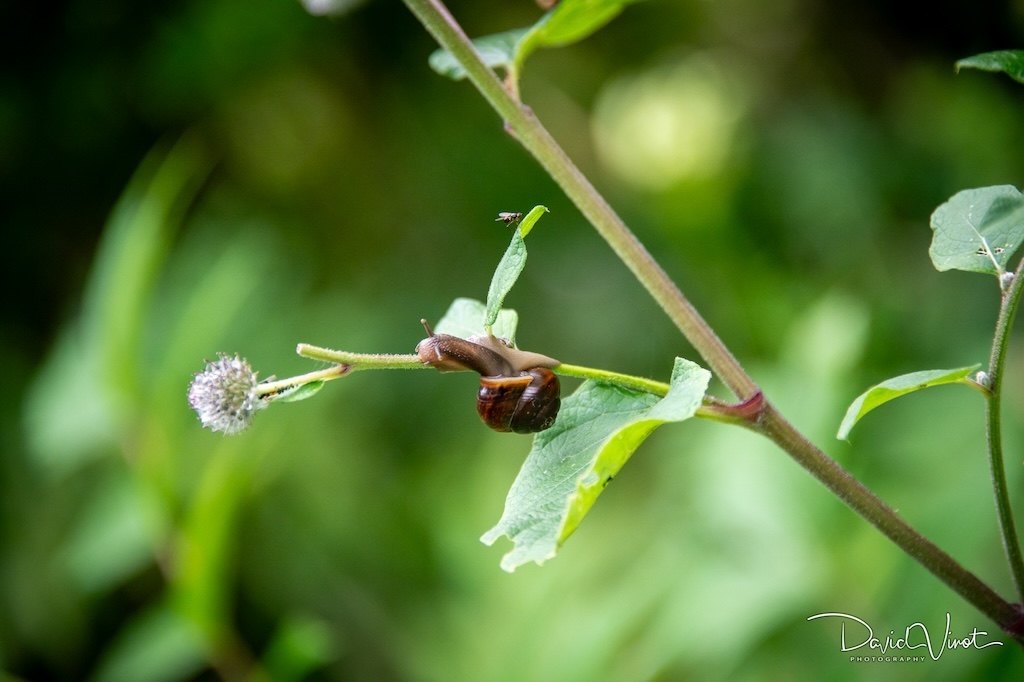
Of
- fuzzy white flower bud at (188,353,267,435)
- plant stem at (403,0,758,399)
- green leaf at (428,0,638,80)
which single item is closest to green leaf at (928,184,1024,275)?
plant stem at (403,0,758,399)

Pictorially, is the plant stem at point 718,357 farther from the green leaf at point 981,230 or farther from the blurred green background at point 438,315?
the blurred green background at point 438,315

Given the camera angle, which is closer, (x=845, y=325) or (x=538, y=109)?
(x=845, y=325)

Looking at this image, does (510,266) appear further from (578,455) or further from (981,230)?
(981,230)

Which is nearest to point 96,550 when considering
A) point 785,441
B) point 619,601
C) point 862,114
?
point 619,601

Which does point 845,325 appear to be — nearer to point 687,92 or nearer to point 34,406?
point 687,92
